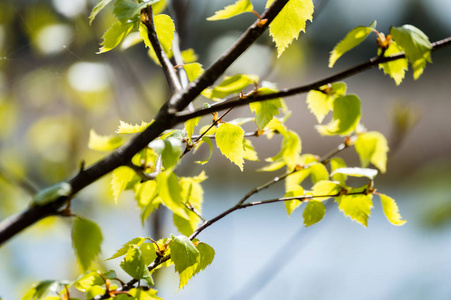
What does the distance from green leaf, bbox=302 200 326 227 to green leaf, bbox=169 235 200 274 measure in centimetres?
12

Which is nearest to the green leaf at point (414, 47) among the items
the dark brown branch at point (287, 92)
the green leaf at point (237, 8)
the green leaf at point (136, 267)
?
the dark brown branch at point (287, 92)

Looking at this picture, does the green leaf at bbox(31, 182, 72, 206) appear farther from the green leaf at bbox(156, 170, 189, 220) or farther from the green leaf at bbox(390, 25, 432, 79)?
the green leaf at bbox(390, 25, 432, 79)

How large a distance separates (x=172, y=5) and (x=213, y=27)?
2.36 meters

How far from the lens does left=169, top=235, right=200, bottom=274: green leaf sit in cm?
36

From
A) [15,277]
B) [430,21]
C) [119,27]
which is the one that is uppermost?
[119,27]

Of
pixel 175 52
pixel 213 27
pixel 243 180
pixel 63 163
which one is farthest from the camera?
pixel 243 180

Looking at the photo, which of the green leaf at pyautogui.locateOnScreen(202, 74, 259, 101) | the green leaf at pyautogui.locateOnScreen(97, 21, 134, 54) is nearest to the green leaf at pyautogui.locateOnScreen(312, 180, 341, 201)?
the green leaf at pyautogui.locateOnScreen(202, 74, 259, 101)

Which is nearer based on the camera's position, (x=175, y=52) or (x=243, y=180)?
(x=175, y=52)

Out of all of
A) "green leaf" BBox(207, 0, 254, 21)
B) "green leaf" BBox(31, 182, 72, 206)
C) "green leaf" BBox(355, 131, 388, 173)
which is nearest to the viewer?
"green leaf" BBox(31, 182, 72, 206)

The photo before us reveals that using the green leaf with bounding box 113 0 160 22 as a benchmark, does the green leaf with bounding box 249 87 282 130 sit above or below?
below

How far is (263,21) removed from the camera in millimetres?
339

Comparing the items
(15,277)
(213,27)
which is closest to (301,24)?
(15,277)

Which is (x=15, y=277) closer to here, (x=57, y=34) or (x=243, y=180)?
(x=57, y=34)

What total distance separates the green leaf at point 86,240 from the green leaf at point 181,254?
0.19 ft
